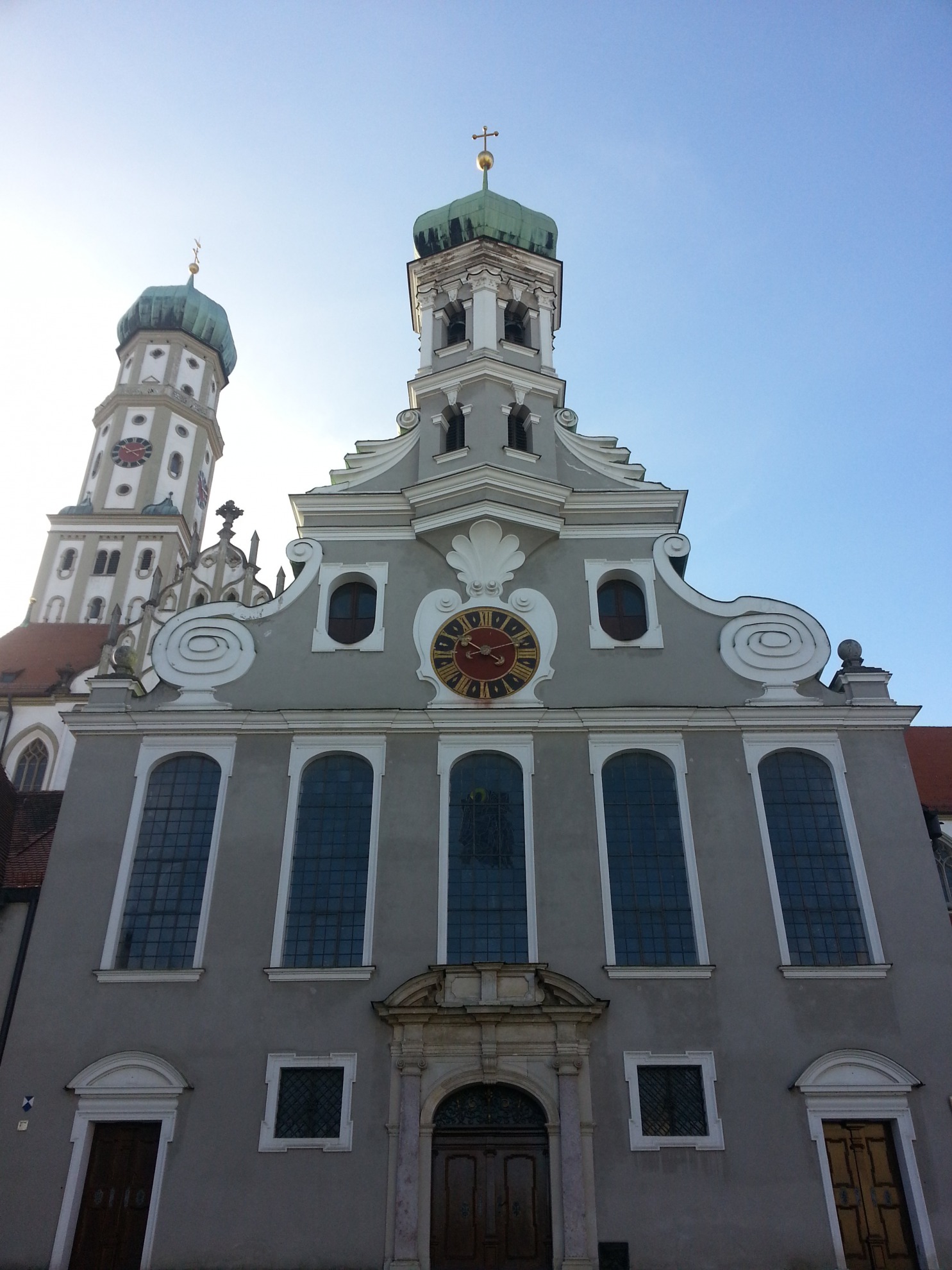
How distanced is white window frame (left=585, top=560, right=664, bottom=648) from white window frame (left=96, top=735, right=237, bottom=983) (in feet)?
21.1

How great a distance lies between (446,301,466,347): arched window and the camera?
24438mm

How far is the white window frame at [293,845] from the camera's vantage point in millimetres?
15711

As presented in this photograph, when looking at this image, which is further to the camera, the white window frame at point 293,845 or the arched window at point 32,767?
the arched window at point 32,767

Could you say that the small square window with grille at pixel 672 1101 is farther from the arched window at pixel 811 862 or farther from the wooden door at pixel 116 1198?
the wooden door at pixel 116 1198

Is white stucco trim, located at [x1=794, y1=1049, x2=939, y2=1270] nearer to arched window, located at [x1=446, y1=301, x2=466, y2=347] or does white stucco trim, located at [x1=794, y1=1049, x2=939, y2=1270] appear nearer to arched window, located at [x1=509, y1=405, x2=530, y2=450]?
arched window, located at [x1=509, y1=405, x2=530, y2=450]

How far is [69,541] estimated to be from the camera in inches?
1809

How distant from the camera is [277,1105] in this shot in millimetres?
14992

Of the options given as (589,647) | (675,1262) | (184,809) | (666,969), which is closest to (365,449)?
(589,647)

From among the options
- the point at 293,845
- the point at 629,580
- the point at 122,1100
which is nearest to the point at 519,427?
the point at 629,580

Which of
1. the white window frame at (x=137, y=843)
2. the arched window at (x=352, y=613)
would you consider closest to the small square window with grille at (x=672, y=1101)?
the white window frame at (x=137, y=843)

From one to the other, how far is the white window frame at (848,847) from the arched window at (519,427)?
7927 millimetres

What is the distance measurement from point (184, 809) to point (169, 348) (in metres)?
42.1

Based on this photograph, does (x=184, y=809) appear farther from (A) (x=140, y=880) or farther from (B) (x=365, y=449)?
(B) (x=365, y=449)

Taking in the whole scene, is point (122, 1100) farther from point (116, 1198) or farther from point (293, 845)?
point (293, 845)
